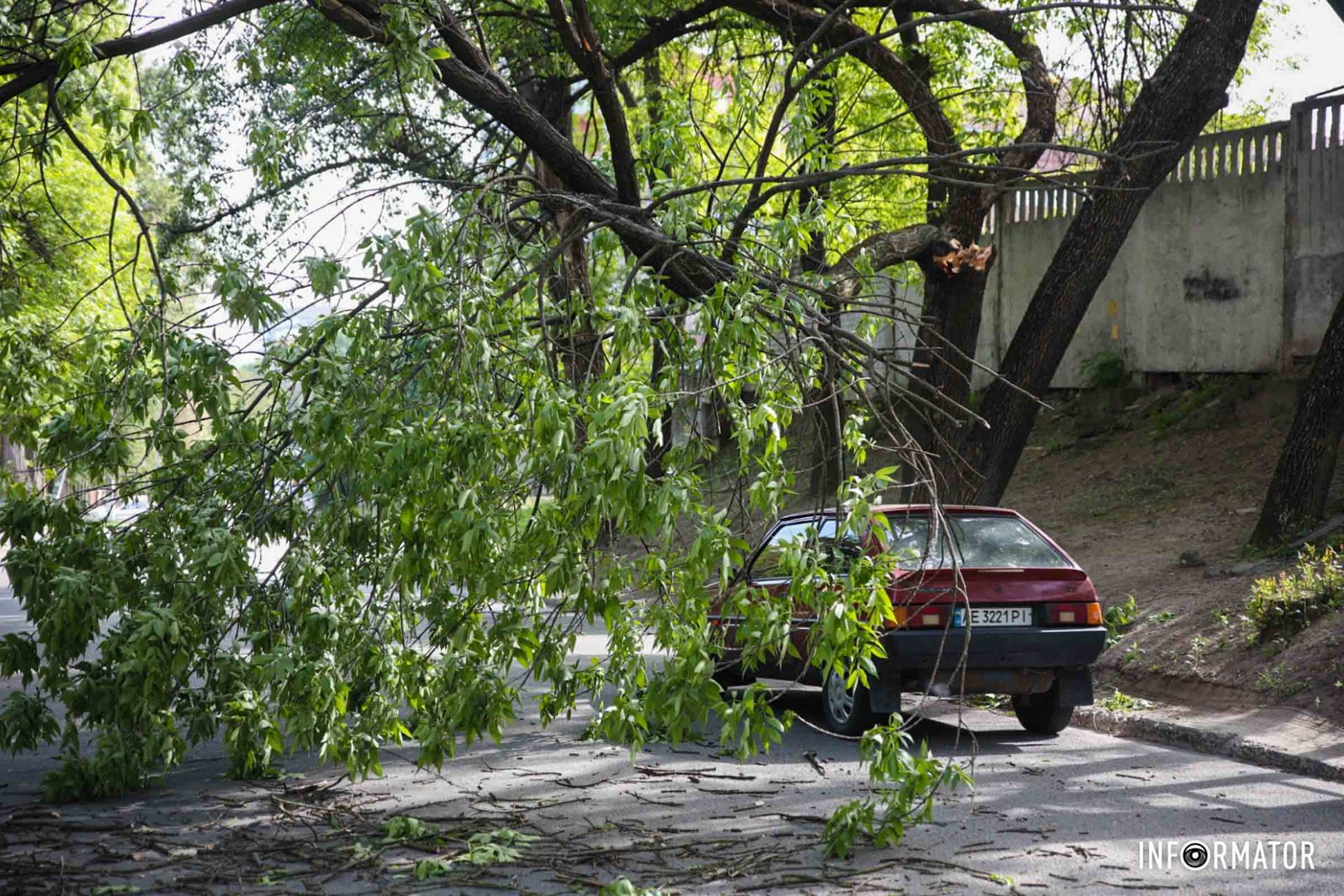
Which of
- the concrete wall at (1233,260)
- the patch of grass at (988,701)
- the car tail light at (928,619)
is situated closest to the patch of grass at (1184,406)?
the concrete wall at (1233,260)

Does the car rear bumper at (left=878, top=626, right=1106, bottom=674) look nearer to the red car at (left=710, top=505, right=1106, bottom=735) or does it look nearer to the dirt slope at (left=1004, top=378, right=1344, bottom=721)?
the red car at (left=710, top=505, right=1106, bottom=735)

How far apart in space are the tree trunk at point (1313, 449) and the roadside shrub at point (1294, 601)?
1.71 metres

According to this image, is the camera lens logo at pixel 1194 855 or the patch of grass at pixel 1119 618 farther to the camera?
the patch of grass at pixel 1119 618

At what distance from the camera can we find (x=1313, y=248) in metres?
15.1

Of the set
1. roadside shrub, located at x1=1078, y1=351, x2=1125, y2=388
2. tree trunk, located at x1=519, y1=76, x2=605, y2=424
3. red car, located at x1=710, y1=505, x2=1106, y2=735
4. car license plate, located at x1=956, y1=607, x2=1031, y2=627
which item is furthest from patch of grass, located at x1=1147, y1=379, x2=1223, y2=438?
tree trunk, located at x1=519, y1=76, x2=605, y2=424

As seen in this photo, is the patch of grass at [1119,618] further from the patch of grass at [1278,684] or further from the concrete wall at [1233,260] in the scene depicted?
the concrete wall at [1233,260]

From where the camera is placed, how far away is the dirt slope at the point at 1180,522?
985cm

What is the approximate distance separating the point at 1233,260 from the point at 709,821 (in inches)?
484

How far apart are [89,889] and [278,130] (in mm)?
4404

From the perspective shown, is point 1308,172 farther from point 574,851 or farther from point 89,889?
point 89,889

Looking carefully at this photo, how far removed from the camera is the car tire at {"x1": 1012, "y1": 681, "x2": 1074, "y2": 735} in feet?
30.5

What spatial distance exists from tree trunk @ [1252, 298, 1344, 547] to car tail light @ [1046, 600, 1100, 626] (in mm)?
4383

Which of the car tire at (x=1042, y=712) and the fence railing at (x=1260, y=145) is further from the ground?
the fence railing at (x=1260, y=145)

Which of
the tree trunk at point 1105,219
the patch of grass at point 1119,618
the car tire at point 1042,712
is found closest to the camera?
the car tire at point 1042,712
